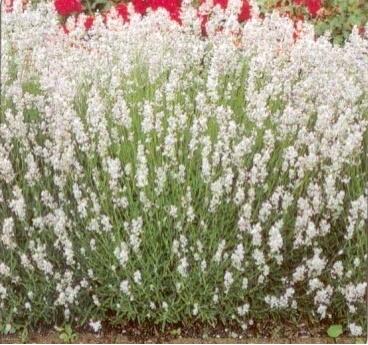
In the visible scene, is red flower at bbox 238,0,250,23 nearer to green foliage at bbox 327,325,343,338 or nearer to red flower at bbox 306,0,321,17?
red flower at bbox 306,0,321,17

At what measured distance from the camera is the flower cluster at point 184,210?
9.23ft

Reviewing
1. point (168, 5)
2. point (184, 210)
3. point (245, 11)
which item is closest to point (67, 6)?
point (168, 5)

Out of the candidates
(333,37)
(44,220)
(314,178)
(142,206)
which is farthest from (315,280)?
(333,37)

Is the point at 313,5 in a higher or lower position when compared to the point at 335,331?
higher

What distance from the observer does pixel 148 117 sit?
2.89 m

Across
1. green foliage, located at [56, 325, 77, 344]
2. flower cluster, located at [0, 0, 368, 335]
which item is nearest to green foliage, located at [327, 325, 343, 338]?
flower cluster, located at [0, 0, 368, 335]

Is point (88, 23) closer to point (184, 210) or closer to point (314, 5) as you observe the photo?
point (314, 5)

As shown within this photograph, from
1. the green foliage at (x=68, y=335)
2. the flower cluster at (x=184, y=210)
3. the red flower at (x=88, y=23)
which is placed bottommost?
the green foliage at (x=68, y=335)

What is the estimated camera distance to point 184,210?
285 cm

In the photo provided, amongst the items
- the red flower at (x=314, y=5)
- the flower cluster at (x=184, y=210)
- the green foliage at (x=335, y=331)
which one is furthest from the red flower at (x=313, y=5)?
the green foliage at (x=335, y=331)

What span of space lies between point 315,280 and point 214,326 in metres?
0.44

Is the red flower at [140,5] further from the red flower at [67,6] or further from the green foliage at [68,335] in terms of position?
the green foliage at [68,335]

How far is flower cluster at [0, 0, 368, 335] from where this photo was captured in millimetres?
2812

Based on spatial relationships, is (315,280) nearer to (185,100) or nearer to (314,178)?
(314,178)
